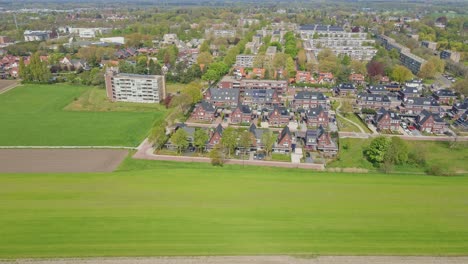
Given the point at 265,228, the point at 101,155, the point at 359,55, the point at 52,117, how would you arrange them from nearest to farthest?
the point at 265,228 → the point at 101,155 → the point at 52,117 → the point at 359,55

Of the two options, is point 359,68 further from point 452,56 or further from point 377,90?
point 452,56

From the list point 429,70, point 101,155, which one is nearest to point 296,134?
point 101,155

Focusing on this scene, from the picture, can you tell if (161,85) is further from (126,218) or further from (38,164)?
(126,218)

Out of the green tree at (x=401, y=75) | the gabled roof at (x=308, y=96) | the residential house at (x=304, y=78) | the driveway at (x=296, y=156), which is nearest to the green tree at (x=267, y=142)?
the driveway at (x=296, y=156)

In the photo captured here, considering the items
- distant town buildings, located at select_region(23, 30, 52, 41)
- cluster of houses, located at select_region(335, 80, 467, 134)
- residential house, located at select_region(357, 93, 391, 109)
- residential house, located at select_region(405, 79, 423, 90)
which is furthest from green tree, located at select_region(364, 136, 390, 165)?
distant town buildings, located at select_region(23, 30, 52, 41)

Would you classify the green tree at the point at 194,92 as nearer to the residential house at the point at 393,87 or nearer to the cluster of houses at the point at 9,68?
the residential house at the point at 393,87

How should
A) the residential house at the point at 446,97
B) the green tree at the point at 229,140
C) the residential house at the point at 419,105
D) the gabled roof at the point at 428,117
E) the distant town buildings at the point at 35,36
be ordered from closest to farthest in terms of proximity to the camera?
the green tree at the point at 229,140
the gabled roof at the point at 428,117
the residential house at the point at 419,105
the residential house at the point at 446,97
the distant town buildings at the point at 35,36
